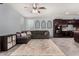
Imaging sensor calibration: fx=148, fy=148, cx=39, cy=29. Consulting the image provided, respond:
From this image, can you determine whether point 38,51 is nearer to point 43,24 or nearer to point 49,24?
point 43,24

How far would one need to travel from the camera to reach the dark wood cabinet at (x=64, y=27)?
13701 millimetres

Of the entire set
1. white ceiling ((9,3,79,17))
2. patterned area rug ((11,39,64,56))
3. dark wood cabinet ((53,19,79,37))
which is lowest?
patterned area rug ((11,39,64,56))

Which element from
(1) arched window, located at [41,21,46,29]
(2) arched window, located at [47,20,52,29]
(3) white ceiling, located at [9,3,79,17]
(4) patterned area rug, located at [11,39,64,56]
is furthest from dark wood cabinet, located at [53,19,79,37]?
(4) patterned area rug, located at [11,39,64,56]

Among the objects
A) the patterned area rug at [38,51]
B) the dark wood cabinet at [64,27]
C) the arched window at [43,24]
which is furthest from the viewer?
the arched window at [43,24]

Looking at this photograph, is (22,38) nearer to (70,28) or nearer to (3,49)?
(3,49)

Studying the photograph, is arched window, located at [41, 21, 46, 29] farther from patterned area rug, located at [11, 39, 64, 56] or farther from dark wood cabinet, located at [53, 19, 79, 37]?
patterned area rug, located at [11, 39, 64, 56]

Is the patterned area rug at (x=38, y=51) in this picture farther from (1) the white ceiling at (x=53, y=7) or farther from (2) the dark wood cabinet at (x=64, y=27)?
(2) the dark wood cabinet at (x=64, y=27)

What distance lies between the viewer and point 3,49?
634 centimetres

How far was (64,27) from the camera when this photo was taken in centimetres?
1432

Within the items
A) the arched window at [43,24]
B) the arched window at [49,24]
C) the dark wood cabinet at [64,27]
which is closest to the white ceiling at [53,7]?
the dark wood cabinet at [64,27]

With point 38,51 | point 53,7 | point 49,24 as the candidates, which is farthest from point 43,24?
point 38,51

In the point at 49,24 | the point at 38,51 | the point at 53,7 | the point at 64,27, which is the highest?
the point at 53,7

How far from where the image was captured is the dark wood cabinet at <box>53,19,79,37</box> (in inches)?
539

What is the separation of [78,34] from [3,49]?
16.7ft
